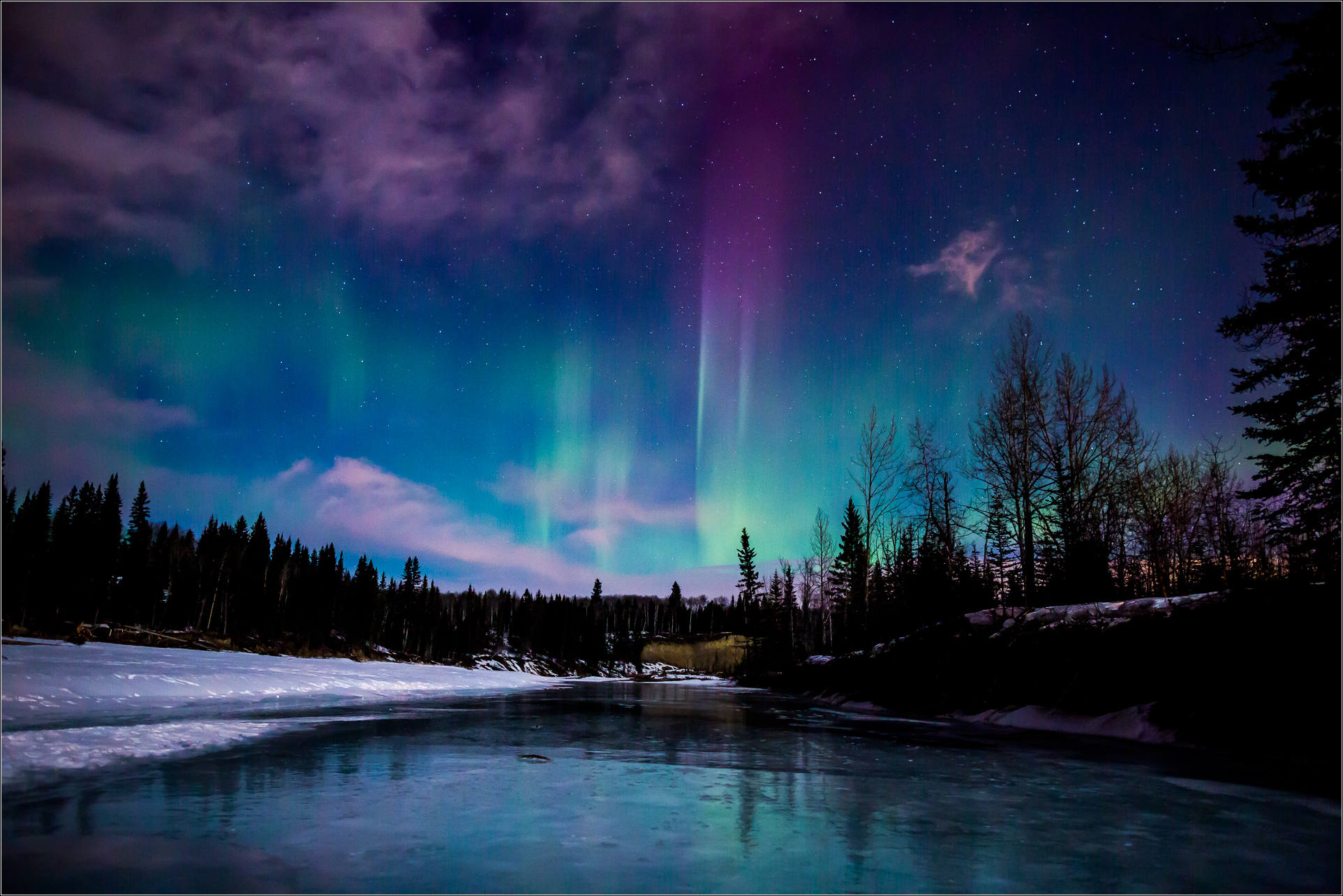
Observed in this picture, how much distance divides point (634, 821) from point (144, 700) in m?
15.4

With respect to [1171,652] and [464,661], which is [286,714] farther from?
[464,661]

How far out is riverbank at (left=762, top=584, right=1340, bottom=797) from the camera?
899 centimetres

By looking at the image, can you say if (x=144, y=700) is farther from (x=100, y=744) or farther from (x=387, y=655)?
(x=387, y=655)

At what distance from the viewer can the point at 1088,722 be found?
12852mm

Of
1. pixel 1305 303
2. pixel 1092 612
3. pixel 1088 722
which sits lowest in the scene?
pixel 1088 722

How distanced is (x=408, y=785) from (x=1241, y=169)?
21.5 meters

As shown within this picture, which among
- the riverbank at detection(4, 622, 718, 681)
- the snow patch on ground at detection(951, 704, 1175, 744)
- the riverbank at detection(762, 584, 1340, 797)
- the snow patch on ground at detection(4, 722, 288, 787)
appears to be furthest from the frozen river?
the riverbank at detection(4, 622, 718, 681)

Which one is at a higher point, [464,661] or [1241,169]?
[1241,169]

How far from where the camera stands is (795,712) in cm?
1859

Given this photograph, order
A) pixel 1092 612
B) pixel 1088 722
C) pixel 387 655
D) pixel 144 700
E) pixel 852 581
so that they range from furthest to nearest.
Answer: pixel 387 655 → pixel 852 581 → pixel 1092 612 → pixel 144 700 → pixel 1088 722

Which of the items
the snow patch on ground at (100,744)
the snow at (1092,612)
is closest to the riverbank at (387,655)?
the snow patch on ground at (100,744)

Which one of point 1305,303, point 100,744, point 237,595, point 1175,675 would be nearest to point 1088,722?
point 1175,675

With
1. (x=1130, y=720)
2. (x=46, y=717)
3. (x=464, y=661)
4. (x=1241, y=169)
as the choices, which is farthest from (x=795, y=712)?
(x=464, y=661)

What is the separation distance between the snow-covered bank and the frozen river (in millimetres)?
201
